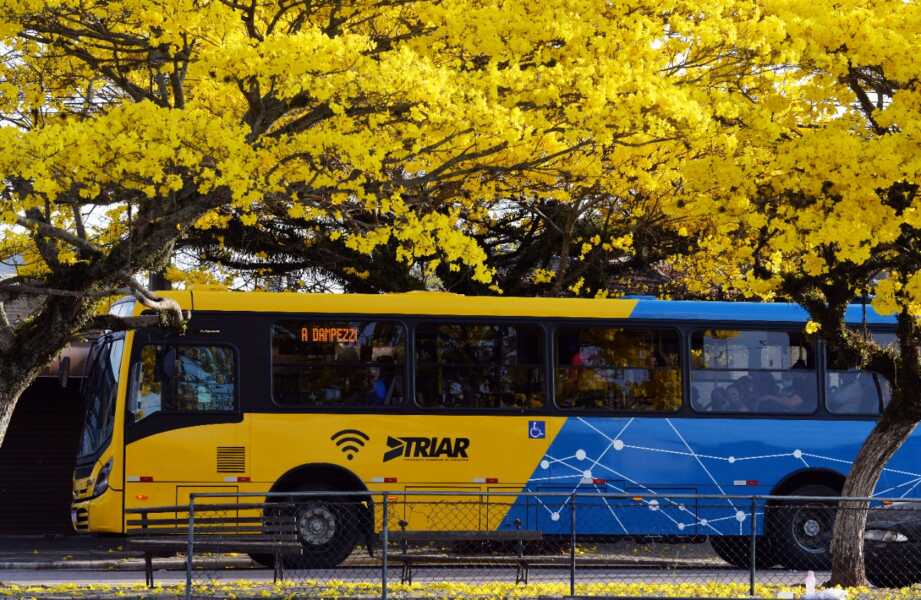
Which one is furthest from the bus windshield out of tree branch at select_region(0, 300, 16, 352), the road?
tree branch at select_region(0, 300, 16, 352)

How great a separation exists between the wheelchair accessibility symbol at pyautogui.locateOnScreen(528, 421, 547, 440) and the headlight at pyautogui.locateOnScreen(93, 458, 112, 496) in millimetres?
5242

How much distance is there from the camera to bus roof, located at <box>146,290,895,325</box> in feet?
60.0

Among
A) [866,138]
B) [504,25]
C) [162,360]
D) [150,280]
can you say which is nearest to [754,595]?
[866,138]

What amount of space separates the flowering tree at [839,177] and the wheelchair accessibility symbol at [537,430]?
3.94 meters

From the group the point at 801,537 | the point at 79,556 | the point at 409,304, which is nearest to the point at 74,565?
the point at 79,556

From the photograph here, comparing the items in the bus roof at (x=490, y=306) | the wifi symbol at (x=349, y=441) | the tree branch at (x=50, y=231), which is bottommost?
the wifi symbol at (x=349, y=441)

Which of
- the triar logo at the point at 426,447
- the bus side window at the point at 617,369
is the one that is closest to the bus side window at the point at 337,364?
the triar logo at the point at 426,447

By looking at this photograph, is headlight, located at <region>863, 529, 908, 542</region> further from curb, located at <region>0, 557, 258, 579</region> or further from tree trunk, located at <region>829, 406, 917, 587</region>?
curb, located at <region>0, 557, 258, 579</region>

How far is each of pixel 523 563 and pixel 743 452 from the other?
472 cm

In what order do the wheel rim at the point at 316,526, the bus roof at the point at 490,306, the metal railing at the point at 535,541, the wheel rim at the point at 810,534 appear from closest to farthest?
the metal railing at the point at 535,541
the wheel rim at the point at 316,526
the bus roof at the point at 490,306
the wheel rim at the point at 810,534

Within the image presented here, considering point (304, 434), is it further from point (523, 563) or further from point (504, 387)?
point (523, 563)

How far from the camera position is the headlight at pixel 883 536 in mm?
15906

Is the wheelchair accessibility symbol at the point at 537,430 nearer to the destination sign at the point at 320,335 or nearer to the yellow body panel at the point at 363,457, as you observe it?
the yellow body panel at the point at 363,457

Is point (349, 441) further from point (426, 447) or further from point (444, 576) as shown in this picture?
point (444, 576)
